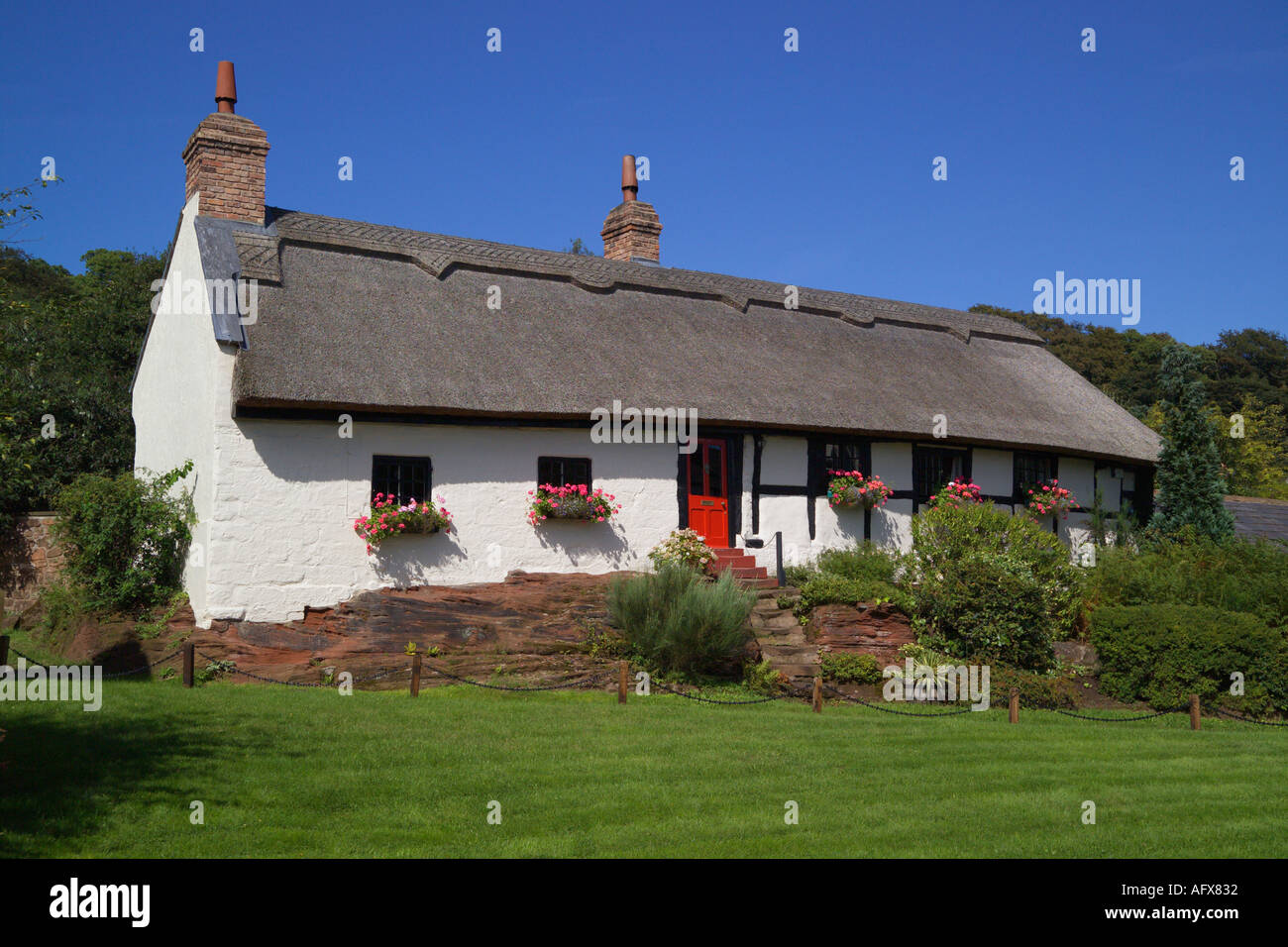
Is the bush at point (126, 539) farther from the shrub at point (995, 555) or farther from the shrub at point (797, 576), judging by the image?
the shrub at point (995, 555)

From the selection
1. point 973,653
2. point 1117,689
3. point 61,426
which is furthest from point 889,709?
point 61,426

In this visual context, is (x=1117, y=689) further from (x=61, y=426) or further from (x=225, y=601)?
(x=61, y=426)

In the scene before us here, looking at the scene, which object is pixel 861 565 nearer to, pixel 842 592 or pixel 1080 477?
pixel 842 592

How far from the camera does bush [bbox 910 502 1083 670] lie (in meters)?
13.8

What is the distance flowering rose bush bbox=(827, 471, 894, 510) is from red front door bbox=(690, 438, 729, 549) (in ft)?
6.05

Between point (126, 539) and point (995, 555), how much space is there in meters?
11.5

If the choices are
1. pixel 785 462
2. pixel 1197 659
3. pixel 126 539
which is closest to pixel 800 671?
pixel 785 462

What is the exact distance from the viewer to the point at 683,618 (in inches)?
503

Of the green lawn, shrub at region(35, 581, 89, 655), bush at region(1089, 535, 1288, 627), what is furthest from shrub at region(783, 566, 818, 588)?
shrub at region(35, 581, 89, 655)

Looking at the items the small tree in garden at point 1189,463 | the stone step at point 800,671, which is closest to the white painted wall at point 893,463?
the small tree in garden at point 1189,463

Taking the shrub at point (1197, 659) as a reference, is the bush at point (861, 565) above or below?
above

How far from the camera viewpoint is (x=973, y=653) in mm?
13883

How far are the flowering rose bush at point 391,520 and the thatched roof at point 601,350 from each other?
4.00 feet

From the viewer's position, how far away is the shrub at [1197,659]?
12.9 metres
